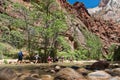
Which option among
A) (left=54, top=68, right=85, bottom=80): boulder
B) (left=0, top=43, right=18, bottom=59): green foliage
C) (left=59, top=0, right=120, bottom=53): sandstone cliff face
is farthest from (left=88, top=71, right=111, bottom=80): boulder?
(left=59, top=0, right=120, bottom=53): sandstone cliff face

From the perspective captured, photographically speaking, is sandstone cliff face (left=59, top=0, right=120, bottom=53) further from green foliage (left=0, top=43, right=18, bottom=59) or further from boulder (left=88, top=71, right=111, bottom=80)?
boulder (left=88, top=71, right=111, bottom=80)

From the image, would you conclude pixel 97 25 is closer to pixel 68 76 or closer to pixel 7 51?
pixel 7 51

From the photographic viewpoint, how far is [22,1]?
92000mm

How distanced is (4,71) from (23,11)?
4208 centimetres

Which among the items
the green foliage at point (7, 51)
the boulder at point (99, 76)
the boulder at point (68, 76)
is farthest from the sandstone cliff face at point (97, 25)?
the boulder at point (68, 76)

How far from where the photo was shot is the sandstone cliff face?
128 meters

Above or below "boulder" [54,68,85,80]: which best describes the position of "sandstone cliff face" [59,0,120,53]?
above

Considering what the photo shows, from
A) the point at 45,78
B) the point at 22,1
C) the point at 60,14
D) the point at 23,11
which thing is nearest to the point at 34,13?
the point at 60,14

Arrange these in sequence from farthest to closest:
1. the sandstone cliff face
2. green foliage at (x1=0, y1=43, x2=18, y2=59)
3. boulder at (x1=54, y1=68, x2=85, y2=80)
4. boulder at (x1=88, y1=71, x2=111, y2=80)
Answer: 1. the sandstone cliff face
2. green foliage at (x1=0, y1=43, x2=18, y2=59)
3. boulder at (x1=88, y1=71, x2=111, y2=80)
4. boulder at (x1=54, y1=68, x2=85, y2=80)

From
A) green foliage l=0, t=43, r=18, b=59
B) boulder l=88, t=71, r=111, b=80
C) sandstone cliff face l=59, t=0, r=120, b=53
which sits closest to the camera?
boulder l=88, t=71, r=111, b=80

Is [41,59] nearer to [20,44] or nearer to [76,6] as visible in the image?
[20,44]

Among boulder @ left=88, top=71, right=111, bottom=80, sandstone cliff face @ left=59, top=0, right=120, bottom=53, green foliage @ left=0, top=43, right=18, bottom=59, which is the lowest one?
boulder @ left=88, top=71, right=111, bottom=80

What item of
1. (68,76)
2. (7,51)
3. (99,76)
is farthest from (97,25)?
(68,76)

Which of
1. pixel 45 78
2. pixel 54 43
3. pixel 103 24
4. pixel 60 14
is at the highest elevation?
pixel 103 24
